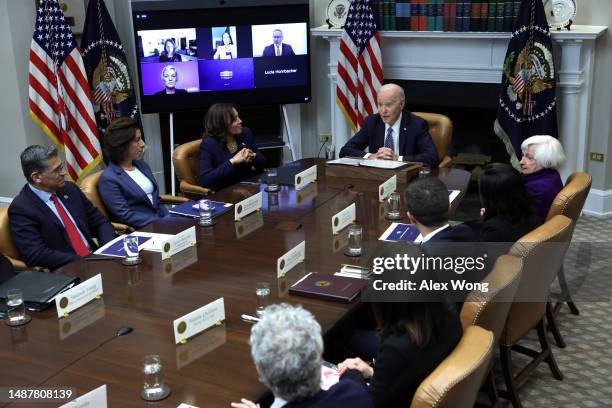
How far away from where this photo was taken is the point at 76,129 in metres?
5.92

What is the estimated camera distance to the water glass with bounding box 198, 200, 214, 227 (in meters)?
3.51

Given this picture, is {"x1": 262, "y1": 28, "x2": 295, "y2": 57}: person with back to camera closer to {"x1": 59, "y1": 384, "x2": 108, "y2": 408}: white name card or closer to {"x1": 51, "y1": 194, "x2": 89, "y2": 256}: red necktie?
{"x1": 51, "y1": 194, "x2": 89, "y2": 256}: red necktie

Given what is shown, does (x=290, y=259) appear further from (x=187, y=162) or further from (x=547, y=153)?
(x=187, y=162)

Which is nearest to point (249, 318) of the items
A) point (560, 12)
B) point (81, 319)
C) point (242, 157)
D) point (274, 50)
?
point (81, 319)

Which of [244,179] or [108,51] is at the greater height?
[108,51]

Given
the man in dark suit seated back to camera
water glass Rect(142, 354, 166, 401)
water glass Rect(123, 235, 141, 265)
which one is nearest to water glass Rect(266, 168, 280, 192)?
the man in dark suit seated back to camera

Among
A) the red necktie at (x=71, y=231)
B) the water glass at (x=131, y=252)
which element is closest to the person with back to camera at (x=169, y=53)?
the red necktie at (x=71, y=231)

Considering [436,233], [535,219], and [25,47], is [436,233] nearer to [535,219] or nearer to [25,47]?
[535,219]

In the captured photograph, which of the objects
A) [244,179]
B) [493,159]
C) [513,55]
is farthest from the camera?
[493,159]

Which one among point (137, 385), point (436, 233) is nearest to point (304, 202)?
point (436, 233)

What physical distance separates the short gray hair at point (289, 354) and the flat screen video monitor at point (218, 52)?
15.7ft

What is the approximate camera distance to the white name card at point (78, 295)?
8.36ft

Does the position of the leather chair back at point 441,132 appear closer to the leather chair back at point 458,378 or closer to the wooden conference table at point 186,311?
the wooden conference table at point 186,311

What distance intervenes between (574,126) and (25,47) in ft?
14.8
